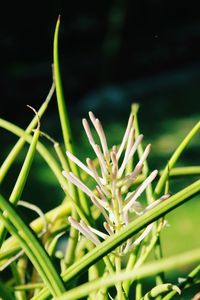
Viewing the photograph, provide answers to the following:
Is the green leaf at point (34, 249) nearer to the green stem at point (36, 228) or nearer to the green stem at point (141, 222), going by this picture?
the green stem at point (141, 222)

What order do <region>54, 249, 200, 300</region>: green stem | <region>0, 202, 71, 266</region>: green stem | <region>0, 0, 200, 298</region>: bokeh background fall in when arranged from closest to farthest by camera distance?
<region>54, 249, 200, 300</region>: green stem < <region>0, 202, 71, 266</region>: green stem < <region>0, 0, 200, 298</region>: bokeh background

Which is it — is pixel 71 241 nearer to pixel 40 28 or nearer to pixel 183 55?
pixel 40 28

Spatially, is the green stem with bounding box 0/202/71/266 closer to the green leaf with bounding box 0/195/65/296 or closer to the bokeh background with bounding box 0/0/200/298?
the green leaf with bounding box 0/195/65/296

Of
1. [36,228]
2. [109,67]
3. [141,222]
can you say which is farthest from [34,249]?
[109,67]

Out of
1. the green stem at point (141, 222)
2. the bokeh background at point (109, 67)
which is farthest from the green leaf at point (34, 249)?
the bokeh background at point (109, 67)

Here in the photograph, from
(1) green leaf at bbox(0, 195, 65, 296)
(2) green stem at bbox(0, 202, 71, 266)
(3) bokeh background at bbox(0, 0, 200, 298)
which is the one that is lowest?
(3) bokeh background at bbox(0, 0, 200, 298)

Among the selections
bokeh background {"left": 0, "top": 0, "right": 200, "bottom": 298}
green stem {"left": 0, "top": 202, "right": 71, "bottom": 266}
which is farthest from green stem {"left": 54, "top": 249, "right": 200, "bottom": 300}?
bokeh background {"left": 0, "top": 0, "right": 200, "bottom": 298}

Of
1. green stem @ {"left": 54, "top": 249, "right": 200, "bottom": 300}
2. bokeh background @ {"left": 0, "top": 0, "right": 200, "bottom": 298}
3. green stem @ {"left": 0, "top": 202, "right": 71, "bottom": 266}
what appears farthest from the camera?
bokeh background @ {"left": 0, "top": 0, "right": 200, "bottom": 298}

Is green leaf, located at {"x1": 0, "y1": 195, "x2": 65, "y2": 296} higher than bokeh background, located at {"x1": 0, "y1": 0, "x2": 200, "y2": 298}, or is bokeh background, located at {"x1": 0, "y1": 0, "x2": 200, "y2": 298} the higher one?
green leaf, located at {"x1": 0, "y1": 195, "x2": 65, "y2": 296}

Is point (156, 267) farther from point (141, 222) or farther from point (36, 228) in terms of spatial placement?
point (36, 228)
